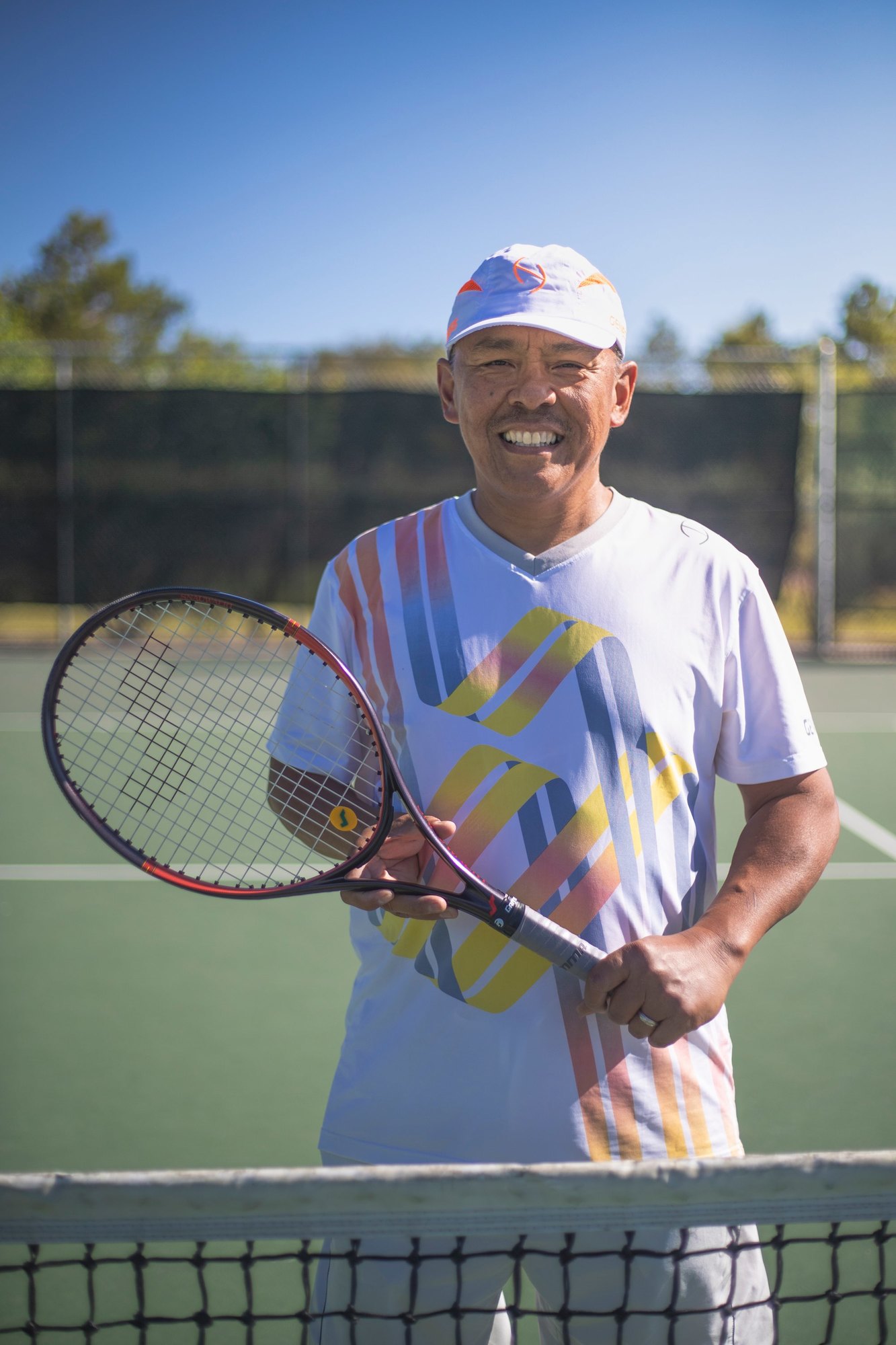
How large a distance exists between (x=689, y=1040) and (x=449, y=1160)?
0.32m

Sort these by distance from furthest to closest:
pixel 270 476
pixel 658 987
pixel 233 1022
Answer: pixel 270 476
pixel 233 1022
pixel 658 987

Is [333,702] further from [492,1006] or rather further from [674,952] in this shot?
[674,952]

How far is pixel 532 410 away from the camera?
1.46 m

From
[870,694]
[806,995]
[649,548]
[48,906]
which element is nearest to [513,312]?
[649,548]

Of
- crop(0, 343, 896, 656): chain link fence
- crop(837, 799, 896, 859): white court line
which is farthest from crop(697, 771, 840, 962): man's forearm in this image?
crop(0, 343, 896, 656): chain link fence

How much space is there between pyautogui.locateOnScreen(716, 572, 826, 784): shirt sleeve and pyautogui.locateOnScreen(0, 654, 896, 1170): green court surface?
4.38 ft

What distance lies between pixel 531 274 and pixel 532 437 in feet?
0.66

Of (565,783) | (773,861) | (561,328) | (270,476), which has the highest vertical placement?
(270,476)

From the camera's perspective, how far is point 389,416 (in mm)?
9125

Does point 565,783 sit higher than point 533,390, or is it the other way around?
point 533,390

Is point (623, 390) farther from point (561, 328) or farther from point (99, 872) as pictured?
point (99, 872)

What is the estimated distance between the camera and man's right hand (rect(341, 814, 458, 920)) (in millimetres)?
1369

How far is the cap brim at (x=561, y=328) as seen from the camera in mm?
1418

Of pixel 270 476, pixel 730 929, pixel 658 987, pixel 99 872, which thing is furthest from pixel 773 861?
pixel 270 476
